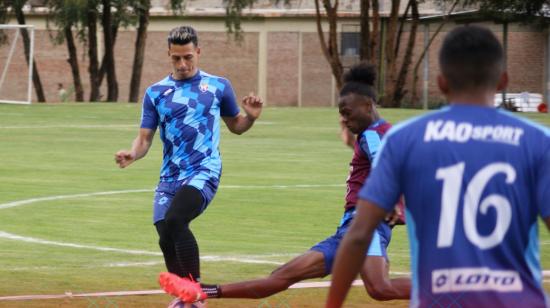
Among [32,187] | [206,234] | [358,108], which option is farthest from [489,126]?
[32,187]

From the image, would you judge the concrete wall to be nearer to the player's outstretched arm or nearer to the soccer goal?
the soccer goal

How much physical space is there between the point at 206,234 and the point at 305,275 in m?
6.51

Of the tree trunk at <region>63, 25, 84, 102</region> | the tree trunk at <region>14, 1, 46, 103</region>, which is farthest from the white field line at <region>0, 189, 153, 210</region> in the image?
the tree trunk at <region>63, 25, 84, 102</region>

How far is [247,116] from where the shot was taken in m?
9.73

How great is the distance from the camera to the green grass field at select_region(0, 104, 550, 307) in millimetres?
11266

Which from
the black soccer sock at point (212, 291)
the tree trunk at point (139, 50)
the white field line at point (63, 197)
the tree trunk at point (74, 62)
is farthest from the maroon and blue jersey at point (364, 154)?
the tree trunk at point (74, 62)

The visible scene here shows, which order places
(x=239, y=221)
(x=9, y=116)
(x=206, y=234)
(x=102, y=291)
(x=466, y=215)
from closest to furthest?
(x=466, y=215)
(x=102, y=291)
(x=206, y=234)
(x=239, y=221)
(x=9, y=116)

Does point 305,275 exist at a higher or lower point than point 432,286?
lower

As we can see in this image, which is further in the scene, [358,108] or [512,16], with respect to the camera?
[512,16]

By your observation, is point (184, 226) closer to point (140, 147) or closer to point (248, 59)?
point (140, 147)

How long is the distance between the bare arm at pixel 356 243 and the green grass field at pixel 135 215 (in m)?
5.35

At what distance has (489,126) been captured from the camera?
14.1 ft

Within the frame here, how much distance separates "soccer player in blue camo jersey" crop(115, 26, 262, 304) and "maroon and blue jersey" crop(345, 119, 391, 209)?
1.36 m

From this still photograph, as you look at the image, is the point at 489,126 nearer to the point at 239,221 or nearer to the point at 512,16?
the point at 239,221
